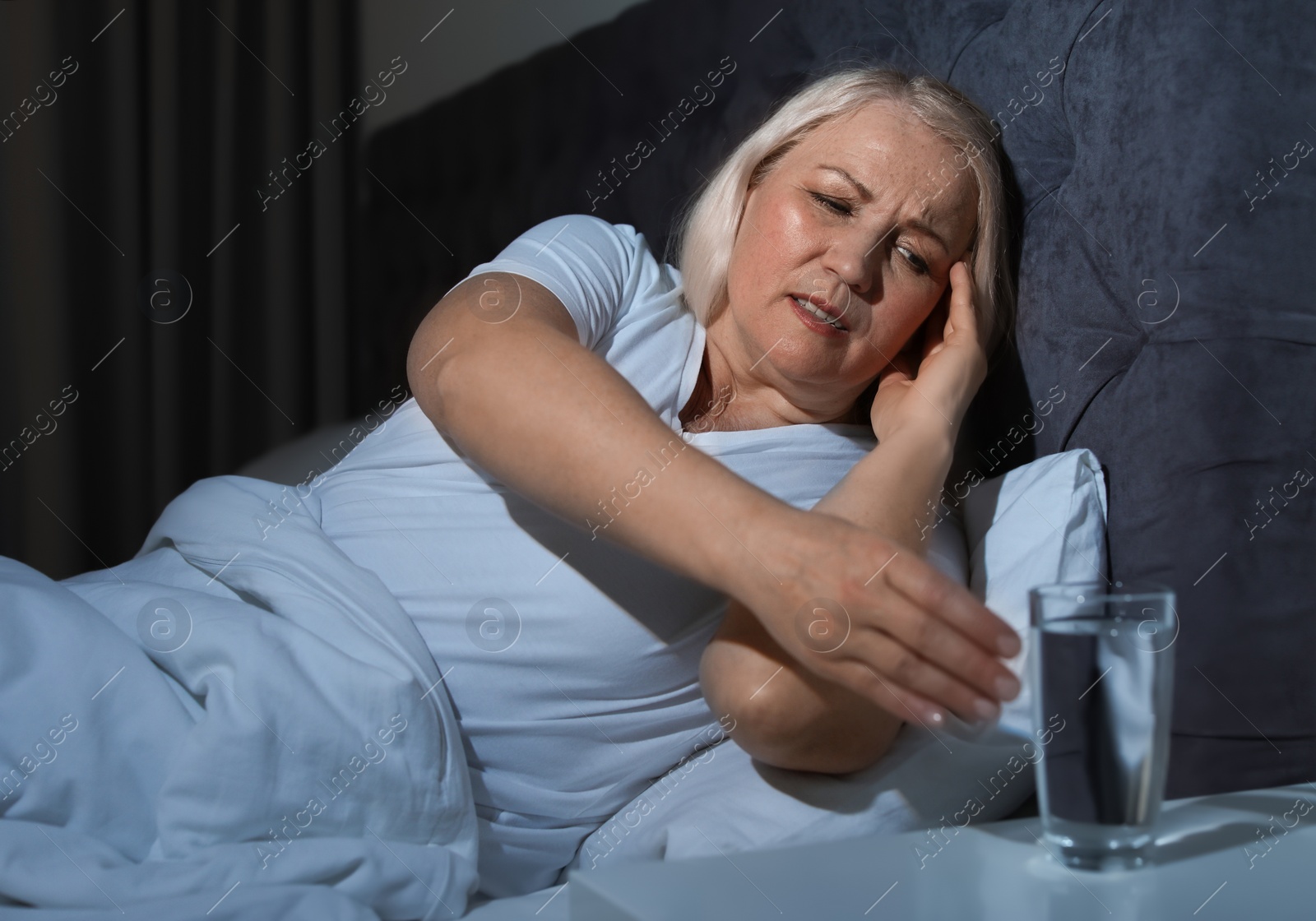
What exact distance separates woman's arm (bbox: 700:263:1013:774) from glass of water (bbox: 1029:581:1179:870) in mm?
141

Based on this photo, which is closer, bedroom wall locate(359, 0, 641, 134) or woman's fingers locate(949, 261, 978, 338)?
woman's fingers locate(949, 261, 978, 338)

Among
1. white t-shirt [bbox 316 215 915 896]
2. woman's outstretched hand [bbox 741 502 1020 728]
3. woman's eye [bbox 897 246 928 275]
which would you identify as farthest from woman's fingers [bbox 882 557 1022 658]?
woman's eye [bbox 897 246 928 275]

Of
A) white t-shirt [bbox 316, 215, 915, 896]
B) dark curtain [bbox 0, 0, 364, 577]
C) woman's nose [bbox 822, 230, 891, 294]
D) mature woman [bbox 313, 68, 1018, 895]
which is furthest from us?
dark curtain [bbox 0, 0, 364, 577]

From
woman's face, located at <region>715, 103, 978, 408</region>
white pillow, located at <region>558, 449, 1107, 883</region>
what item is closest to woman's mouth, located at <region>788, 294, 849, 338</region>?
woman's face, located at <region>715, 103, 978, 408</region>

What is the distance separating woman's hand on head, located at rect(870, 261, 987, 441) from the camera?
933 millimetres

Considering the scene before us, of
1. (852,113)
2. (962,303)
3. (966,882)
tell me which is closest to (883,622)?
(966,882)

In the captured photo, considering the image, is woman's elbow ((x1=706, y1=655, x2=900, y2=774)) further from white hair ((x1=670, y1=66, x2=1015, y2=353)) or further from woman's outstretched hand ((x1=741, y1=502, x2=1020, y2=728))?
white hair ((x1=670, y1=66, x2=1015, y2=353))

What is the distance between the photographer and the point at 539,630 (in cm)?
88

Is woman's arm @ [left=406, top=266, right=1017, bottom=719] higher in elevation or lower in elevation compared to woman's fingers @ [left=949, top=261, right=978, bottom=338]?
higher

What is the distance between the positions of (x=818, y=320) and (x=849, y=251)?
0.24 feet

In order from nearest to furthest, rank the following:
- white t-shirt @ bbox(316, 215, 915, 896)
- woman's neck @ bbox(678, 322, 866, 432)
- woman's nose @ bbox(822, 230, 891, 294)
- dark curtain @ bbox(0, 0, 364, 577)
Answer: white t-shirt @ bbox(316, 215, 915, 896) → woman's nose @ bbox(822, 230, 891, 294) → woman's neck @ bbox(678, 322, 866, 432) → dark curtain @ bbox(0, 0, 364, 577)

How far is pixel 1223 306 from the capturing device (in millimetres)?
824

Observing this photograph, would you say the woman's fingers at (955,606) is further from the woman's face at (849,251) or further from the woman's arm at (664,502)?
the woman's face at (849,251)

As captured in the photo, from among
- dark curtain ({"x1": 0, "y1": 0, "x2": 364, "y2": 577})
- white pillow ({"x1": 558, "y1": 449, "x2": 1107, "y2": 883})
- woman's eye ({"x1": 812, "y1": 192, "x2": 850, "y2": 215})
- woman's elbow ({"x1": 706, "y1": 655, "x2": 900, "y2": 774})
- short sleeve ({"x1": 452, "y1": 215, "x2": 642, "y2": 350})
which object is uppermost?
dark curtain ({"x1": 0, "y1": 0, "x2": 364, "y2": 577})
